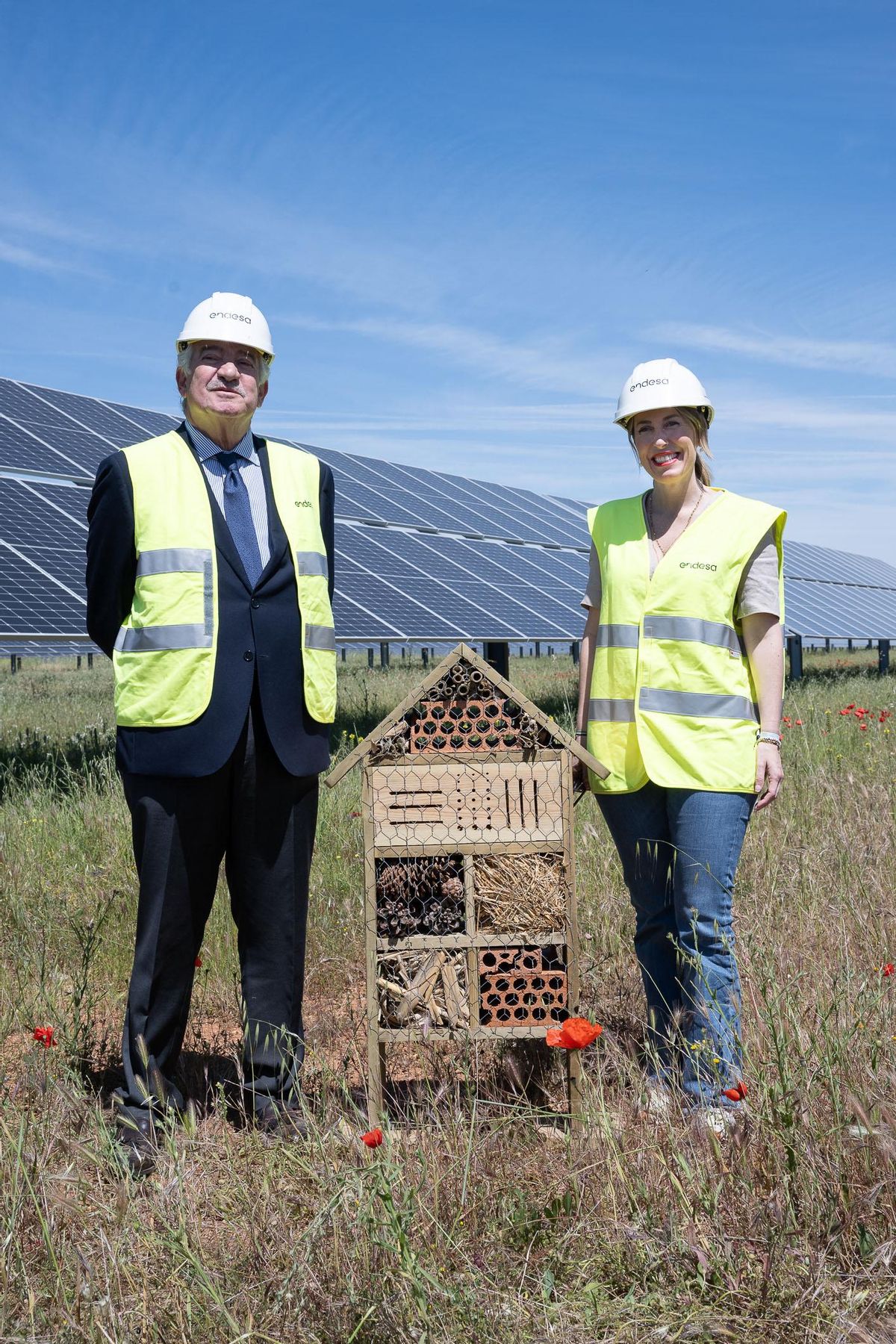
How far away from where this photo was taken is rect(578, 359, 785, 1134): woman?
310cm

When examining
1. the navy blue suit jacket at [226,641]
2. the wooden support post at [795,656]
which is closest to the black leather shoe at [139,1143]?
the navy blue suit jacket at [226,641]

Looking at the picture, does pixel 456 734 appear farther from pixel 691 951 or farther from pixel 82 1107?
pixel 82 1107

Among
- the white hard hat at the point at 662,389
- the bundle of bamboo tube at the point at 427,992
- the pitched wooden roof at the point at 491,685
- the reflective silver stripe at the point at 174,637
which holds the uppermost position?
the white hard hat at the point at 662,389

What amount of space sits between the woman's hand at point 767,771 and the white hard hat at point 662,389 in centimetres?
98

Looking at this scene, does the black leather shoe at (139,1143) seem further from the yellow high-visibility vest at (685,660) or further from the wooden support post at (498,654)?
the wooden support post at (498,654)

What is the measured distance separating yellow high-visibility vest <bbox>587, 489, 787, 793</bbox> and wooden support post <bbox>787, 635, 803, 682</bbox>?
47.9 ft

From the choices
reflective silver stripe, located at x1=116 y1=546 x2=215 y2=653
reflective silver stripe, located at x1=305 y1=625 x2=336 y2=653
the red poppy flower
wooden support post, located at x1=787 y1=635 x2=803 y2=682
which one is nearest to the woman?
the red poppy flower

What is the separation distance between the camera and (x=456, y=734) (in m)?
3.05

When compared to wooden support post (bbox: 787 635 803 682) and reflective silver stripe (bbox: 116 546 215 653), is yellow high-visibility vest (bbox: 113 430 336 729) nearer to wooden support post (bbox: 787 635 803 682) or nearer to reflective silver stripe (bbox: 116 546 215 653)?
reflective silver stripe (bbox: 116 546 215 653)

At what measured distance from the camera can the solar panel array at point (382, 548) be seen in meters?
8.74

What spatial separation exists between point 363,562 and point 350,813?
253 inches

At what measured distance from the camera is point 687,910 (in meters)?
3.13

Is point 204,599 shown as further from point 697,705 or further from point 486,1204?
point 486,1204

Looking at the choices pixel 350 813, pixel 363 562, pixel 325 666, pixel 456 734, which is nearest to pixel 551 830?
pixel 456 734
